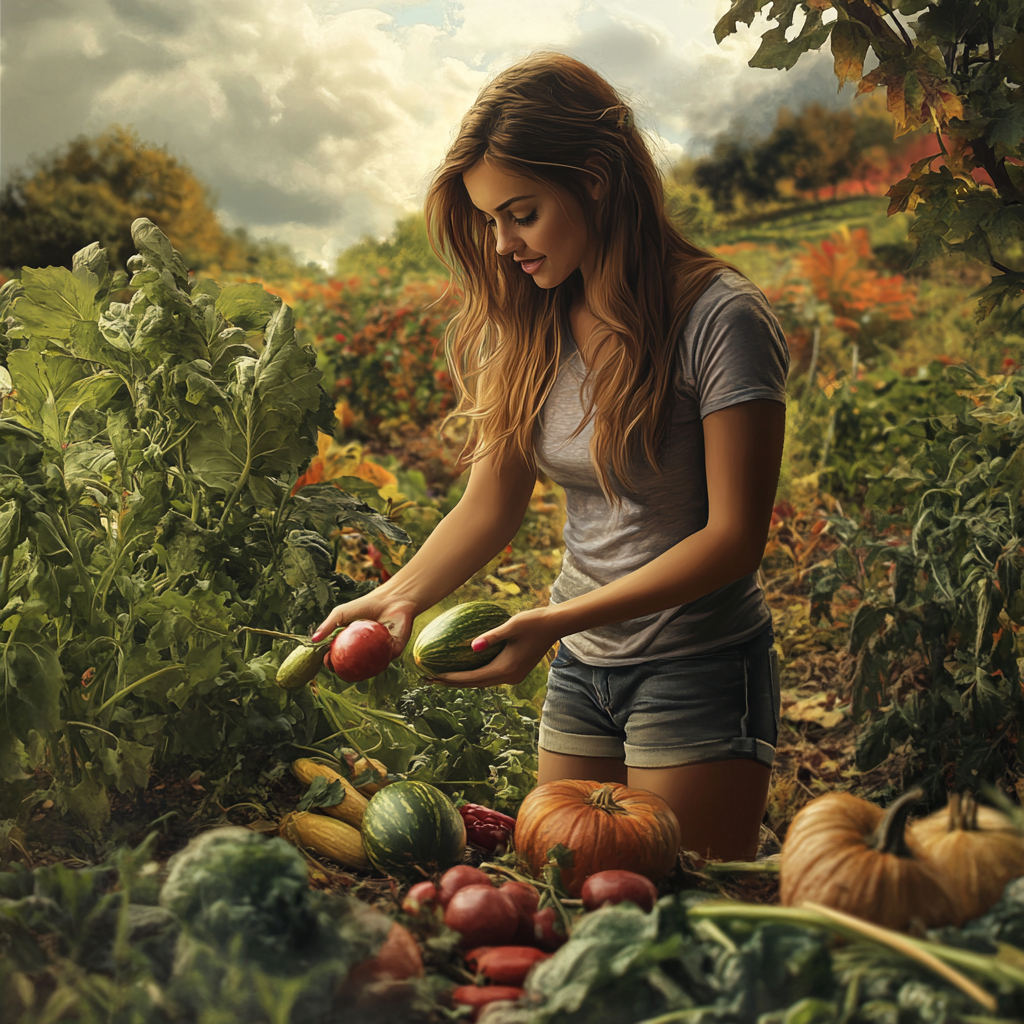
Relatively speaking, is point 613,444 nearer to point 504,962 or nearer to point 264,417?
point 264,417

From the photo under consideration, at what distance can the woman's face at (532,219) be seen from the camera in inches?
67.1

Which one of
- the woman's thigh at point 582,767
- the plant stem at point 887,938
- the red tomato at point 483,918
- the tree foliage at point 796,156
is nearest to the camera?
the plant stem at point 887,938

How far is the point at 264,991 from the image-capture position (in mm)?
773

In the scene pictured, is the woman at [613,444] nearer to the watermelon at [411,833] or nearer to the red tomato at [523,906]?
the watermelon at [411,833]

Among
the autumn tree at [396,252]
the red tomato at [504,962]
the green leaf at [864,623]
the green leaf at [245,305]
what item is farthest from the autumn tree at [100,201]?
the red tomato at [504,962]

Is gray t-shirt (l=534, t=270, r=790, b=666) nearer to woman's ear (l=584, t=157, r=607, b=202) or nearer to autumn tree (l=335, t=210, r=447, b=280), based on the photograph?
woman's ear (l=584, t=157, r=607, b=202)

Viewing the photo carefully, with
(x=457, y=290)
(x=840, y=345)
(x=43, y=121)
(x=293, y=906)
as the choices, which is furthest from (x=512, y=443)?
(x=43, y=121)

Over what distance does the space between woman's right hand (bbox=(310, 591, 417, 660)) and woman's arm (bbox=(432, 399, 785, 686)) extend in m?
0.16

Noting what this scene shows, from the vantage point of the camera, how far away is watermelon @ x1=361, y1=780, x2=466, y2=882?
1281mm

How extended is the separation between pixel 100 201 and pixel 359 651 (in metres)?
7.28

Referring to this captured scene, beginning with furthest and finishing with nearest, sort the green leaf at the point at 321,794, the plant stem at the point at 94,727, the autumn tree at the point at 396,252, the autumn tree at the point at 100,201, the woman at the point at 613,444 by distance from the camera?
1. the autumn tree at the point at 396,252
2. the autumn tree at the point at 100,201
3. the woman at the point at 613,444
4. the green leaf at the point at 321,794
5. the plant stem at the point at 94,727

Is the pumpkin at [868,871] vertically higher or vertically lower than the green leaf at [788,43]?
lower

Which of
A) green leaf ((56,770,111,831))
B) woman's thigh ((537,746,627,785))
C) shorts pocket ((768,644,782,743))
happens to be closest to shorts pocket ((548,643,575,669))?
woman's thigh ((537,746,627,785))

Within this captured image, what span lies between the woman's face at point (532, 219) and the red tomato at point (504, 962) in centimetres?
121
